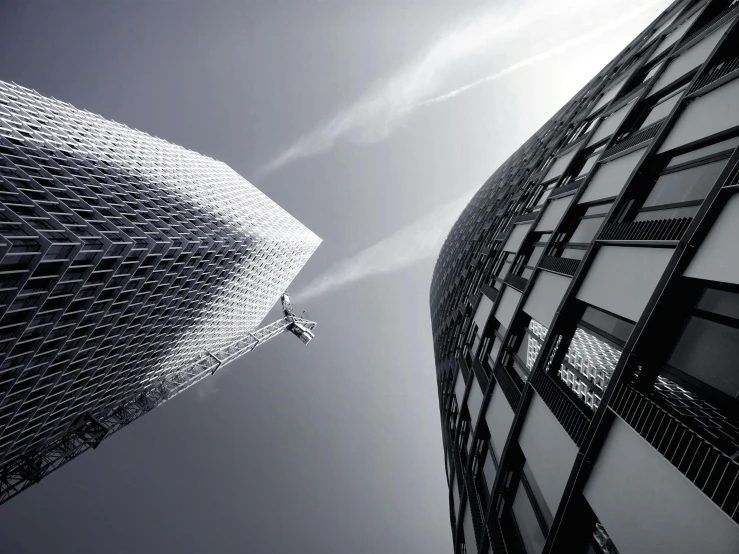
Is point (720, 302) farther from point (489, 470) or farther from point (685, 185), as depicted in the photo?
point (489, 470)

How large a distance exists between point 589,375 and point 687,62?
497 inches

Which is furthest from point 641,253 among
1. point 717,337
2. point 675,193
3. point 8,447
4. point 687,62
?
point 8,447

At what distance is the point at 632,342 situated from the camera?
8375mm

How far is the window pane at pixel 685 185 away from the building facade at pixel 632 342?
0.05 meters

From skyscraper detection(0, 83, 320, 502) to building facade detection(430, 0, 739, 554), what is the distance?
3582 centimetres

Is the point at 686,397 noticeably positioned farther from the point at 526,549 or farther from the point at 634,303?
the point at 526,549

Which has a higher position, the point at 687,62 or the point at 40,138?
the point at 687,62

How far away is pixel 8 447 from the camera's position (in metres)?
40.6

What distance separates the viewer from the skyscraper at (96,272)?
A: 31.3 m

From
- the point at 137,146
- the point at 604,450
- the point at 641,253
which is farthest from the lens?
the point at 137,146

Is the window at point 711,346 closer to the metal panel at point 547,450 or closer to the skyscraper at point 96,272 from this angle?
the metal panel at point 547,450

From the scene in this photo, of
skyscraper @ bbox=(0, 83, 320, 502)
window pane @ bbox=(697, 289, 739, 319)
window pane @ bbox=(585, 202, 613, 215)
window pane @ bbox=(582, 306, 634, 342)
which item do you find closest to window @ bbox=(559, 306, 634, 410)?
window pane @ bbox=(582, 306, 634, 342)

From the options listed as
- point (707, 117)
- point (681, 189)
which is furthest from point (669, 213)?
point (707, 117)

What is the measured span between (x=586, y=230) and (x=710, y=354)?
26.4 ft
